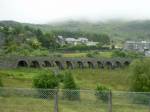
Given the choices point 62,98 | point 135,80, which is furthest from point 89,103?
point 135,80

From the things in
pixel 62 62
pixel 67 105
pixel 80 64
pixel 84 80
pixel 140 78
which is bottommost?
pixel 80 64

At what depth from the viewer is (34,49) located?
132375 mm

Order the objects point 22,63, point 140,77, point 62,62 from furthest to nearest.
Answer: point 62,62 → point 22,63 → point 140,77

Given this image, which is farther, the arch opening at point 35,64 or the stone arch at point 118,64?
the stone arch at point 118,64

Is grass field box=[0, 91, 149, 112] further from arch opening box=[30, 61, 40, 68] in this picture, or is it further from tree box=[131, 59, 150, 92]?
arch opening box=[30, 61, 40, 68]

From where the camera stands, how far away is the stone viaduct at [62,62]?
97.8 m

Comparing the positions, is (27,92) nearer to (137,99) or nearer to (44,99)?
(44,99)

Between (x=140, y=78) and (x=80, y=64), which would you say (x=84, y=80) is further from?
(x=80, y=64)

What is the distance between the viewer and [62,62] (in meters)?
111

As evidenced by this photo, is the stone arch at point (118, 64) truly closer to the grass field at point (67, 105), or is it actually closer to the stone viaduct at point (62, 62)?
the stone viaduct at point (62, 62)

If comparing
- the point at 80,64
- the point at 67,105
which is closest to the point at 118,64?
the point at 80,64

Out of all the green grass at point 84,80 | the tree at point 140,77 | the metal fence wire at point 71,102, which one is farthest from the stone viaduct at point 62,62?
the metal fence wire at point 71,102

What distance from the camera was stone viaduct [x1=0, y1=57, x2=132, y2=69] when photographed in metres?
97.8

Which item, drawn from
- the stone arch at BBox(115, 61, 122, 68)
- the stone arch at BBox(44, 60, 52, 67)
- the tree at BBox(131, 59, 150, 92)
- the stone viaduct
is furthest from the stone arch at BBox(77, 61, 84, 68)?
the tree at BBox(131, 59, 150, 92)
